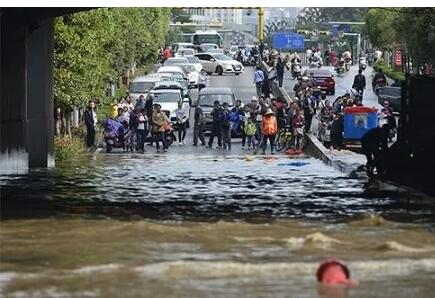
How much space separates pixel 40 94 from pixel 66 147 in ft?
16.1

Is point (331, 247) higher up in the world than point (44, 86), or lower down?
lower down

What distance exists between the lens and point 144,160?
39.8 metres

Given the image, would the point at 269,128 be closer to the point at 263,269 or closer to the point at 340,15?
the point at 263,269

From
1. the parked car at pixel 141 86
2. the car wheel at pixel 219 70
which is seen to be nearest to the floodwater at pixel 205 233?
the parked car at pixel 141 86

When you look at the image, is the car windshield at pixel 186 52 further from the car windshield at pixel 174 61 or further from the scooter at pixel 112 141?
the scooter at pixel 112 141

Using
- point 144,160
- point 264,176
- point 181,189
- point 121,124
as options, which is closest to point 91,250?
point 181,189

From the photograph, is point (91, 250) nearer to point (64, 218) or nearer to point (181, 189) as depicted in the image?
point (64, 218)

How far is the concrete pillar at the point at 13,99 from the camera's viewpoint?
109 ft

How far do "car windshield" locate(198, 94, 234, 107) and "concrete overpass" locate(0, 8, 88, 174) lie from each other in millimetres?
14181

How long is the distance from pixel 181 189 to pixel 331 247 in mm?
10009

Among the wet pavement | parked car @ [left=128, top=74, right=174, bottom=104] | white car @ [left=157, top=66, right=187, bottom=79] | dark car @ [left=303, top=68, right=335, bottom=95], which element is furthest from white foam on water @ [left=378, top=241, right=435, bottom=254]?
white car @ [left=157, top=66, right=187, bottom=79]

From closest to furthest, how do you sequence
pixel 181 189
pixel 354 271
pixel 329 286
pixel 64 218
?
pixel 329 286, pixel 354 271, pixel 64 218, pixel 181 189

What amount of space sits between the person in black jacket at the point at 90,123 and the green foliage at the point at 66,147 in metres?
0.27

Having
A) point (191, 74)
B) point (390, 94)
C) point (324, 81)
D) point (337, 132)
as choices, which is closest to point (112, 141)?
point (337, 132)
